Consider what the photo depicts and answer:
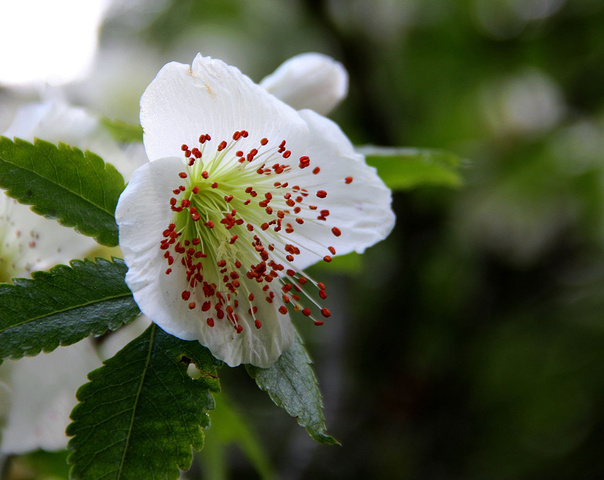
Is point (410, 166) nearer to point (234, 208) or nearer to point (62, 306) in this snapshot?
point (234, 208)

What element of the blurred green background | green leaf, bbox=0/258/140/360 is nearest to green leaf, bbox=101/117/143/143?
green leaf, bbox=0/258/140/360

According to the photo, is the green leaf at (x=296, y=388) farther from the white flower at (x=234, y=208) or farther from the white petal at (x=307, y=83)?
the white petal at (x=307, y=83)

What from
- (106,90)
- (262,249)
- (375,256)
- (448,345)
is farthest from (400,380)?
(262,249)

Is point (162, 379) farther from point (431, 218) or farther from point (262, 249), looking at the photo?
point (431, 218)

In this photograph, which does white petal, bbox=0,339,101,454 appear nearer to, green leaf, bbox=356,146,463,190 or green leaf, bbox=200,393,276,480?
green leaf, bbox=200,393,276,480

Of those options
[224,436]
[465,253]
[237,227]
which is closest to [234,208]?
[237,227]
